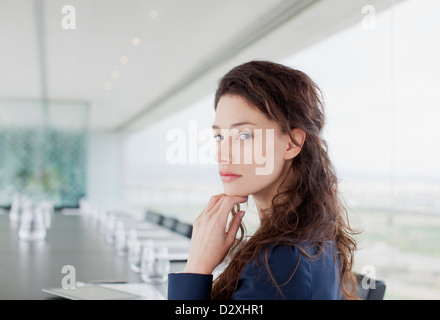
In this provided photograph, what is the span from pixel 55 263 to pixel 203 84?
2496 mm

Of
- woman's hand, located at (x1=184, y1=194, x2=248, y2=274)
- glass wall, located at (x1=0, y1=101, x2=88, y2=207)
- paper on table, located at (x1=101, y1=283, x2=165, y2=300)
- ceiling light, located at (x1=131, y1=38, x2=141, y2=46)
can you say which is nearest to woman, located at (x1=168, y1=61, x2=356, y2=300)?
woman's hand, located at (x1=184, y1=194, x2=248, y2=274)

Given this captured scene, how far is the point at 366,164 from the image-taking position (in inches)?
164

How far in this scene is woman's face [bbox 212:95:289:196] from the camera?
0.86 metres

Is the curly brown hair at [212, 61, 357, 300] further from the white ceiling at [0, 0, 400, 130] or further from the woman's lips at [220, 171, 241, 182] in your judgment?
the white ceiling at [0, 0, 400, 130]

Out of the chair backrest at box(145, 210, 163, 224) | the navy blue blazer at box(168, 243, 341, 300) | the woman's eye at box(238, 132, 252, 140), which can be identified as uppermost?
the woman's eye at box(238, 132, 252, 140)

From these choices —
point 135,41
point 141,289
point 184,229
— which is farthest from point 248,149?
point 135,41

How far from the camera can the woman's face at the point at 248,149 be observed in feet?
2.83

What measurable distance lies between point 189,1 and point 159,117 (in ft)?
5.84

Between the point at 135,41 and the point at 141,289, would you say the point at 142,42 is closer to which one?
the point at 135,41

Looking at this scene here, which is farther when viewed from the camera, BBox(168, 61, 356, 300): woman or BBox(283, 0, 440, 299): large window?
BBox(283, 0, 440, 299): large window

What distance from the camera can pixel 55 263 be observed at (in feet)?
6.45

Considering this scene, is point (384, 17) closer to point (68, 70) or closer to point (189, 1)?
point (189, 1)

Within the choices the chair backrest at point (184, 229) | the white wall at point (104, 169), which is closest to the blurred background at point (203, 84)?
the chair backrest at point (184, 229)

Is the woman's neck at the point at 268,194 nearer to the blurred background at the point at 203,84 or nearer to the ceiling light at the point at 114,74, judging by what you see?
the blurred background at the point at 203,84
